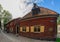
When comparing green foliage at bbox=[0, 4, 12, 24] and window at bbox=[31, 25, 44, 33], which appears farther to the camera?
green foliage at bbox=[0, 4, 12, 24]

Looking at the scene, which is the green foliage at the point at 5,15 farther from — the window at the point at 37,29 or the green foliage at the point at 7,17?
the window at the point at 37,29

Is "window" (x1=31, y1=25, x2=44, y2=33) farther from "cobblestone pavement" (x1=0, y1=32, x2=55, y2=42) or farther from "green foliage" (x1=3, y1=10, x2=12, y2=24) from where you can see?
"green foliage" (x1=3, y1=10, x2=12, y2=24)

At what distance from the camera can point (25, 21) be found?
116cm

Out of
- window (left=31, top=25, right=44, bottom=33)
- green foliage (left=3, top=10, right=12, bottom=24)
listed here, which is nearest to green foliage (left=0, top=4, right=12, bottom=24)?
green foliage (left=3, top=10, right=12, bottom=24)

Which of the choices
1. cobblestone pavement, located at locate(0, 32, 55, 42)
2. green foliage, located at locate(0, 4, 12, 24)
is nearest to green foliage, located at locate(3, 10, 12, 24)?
green foliage, located at locate(0, 4, 12, 24)

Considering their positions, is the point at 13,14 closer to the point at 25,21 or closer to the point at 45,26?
the point at 25,21

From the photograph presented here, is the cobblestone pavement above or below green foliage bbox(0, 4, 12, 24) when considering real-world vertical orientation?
below

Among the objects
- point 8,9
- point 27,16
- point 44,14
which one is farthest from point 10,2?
point 44,14

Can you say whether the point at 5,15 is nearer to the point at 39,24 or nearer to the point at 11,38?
the point at 11,38

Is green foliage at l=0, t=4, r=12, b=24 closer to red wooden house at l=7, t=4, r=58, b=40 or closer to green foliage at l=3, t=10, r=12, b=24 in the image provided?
green foliage at l=3, t=10, r=12, b=24

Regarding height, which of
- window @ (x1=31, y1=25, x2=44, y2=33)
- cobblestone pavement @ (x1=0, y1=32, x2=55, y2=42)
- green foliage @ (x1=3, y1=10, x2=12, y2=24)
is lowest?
cobblestone pavement @ (x1=0, y1=32, x2=55, y2=42)

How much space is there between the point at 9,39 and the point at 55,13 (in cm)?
40

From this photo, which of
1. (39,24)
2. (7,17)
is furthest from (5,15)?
(39,24)

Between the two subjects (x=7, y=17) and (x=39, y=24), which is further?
(x=7, y=17)
